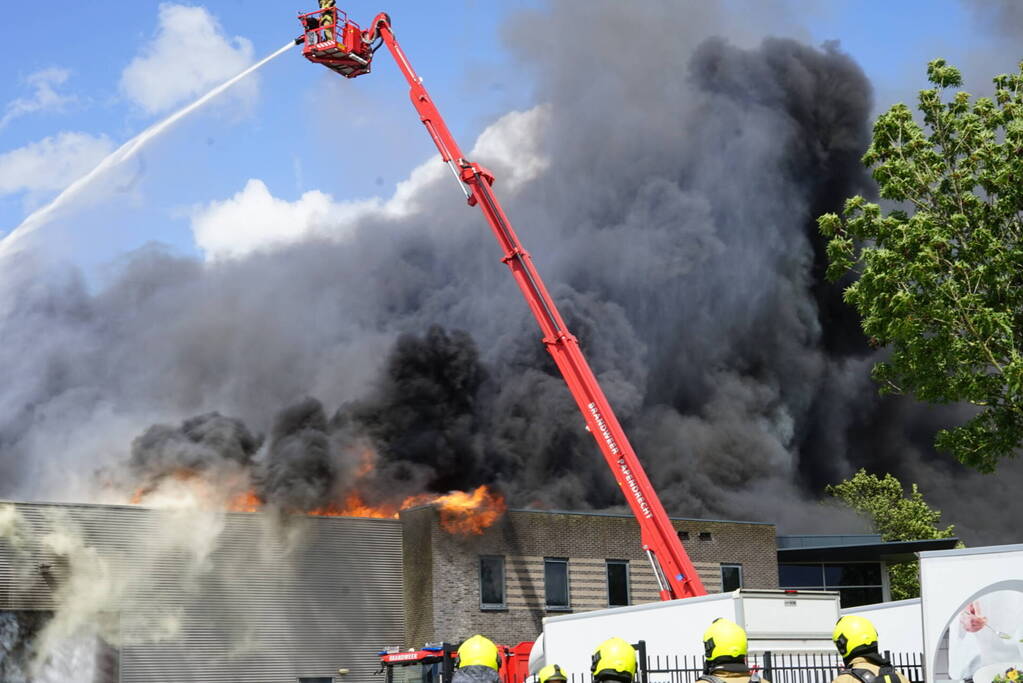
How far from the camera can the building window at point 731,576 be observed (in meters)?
39.4

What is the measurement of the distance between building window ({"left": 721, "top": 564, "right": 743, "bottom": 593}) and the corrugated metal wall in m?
11.0

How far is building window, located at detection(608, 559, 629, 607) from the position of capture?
3734 cm

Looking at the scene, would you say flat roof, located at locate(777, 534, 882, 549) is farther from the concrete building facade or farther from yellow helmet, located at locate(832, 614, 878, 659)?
yellow helmet, located at locate(832, 614, 878, 659)

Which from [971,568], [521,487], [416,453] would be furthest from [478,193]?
[521,487]

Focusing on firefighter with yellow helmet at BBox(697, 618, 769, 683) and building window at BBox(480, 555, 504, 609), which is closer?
firefighter with yellow helmet at BBox(697, 618, 769, 683)

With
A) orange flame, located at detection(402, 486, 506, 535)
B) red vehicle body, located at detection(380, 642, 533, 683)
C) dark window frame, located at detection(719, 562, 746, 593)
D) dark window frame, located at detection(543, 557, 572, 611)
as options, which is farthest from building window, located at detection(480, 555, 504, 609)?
red vehicle body, located at detection(380, 642, 533, 683)

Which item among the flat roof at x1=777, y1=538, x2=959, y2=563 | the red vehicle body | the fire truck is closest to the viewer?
the red vehicle body

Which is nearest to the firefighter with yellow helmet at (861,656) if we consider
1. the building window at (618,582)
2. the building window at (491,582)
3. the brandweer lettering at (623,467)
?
the brandweer lettering at (623,467)

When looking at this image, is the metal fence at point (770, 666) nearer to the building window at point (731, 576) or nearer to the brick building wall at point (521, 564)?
the brick building wall at point (521, 564)

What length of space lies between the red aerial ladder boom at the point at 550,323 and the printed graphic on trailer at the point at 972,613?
1472cm

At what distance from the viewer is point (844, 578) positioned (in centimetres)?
4891

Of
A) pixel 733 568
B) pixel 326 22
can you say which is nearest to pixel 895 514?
pixel 733 568

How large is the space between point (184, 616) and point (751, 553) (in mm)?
18731

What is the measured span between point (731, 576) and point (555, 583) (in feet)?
22.2
